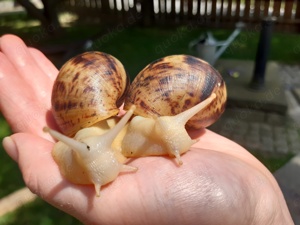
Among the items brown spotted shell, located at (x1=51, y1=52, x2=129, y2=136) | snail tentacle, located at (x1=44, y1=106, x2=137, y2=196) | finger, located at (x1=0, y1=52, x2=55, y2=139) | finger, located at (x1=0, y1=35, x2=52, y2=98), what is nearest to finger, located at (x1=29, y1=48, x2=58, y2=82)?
finger, located at (x1=0, y1=35, x2=52, y2=98)

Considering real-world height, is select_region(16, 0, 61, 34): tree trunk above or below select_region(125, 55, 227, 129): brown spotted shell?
below

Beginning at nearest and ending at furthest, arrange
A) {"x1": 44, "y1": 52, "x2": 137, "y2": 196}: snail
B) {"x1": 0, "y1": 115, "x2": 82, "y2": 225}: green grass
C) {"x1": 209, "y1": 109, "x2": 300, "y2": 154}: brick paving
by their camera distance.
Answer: {"x1": 44, "y1": 52, "x2": 137, "y2": 196}: snail, {"x1": 0, "y1": 115, "x2": 82, "y2": 225}: green grass, {"x1": 209, "y1": 109, "x2": 300, "y2": 154}: brick paving

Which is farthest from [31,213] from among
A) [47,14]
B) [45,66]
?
[47,14]

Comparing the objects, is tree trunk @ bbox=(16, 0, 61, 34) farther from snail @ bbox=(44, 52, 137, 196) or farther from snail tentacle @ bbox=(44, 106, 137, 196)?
snail tentacle @ bbox=(44, 106, 137, 196)

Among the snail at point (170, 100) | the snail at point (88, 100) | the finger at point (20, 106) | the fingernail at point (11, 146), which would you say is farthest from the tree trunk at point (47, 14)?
the fingernail at point (11, 146)

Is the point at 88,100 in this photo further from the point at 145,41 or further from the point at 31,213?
the point at 145,41

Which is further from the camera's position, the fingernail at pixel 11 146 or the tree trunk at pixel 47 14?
the tree trunk at pixel 47 14

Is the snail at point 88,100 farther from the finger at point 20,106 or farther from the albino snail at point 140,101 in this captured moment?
the finger at point 20,106

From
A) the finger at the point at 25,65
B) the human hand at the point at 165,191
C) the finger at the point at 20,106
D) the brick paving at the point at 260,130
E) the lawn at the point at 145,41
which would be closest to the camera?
the human hand at the point at 165,191
